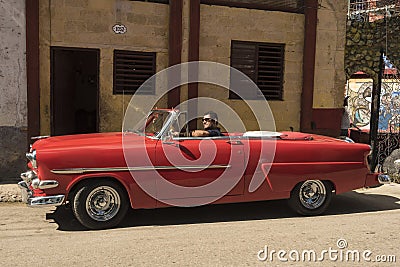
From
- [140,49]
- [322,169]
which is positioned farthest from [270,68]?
[322,169]

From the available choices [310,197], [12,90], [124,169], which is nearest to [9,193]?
[12,90]

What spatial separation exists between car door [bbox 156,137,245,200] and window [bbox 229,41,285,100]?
4.61 m

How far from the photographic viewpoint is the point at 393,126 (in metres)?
10.7

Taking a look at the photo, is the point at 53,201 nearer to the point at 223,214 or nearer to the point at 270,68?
the point at 223,214

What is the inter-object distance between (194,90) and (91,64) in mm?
4608

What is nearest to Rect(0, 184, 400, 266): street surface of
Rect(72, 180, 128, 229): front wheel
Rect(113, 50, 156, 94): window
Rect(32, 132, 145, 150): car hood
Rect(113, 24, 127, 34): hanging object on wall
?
Rect(72, 180, 128, 229): front wheel

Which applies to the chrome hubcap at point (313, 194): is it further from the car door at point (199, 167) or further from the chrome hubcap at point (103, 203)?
the chrome hubcap at point (103, 203)

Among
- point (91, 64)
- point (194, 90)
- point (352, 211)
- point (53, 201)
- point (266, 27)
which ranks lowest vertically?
point (352, 211)

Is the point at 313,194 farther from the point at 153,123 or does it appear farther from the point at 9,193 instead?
the point at 9,193

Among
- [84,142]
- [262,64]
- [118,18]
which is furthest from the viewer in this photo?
[262,64]

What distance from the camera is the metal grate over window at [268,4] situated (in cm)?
990

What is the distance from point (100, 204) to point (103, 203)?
38 millimetres

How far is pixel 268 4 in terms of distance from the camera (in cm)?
1048

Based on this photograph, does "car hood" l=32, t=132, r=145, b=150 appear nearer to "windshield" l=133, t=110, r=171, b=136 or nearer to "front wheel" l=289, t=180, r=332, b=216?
"windshield" l=133, t=110, r=171, b=136
